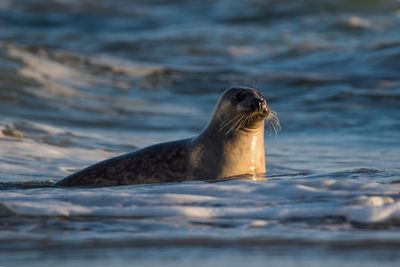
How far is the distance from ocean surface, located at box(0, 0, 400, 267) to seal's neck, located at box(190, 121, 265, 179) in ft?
1.13

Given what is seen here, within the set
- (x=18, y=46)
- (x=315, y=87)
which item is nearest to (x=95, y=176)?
(x=315, y=87)

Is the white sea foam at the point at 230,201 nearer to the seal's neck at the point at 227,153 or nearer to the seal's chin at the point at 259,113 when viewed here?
the seal's neck at the point at 227,153

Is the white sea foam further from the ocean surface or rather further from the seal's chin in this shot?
the seal's chin

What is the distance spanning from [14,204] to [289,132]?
18.6 ft

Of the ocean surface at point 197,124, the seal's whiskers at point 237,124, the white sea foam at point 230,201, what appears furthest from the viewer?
the seal's whiskers at point 237,124

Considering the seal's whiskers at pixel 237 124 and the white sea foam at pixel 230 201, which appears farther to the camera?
the seal's whiskers at pixel 237 124

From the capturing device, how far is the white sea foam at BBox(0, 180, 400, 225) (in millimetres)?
5474

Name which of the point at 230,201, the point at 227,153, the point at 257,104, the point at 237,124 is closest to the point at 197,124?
the point at 237,124

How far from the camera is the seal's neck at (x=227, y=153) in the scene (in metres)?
6.91

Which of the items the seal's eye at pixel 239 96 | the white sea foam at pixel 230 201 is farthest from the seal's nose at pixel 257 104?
the white sea foam at pixel 230 201

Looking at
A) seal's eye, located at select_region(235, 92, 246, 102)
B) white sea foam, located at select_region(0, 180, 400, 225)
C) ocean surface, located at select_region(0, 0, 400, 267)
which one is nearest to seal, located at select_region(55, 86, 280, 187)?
seal's eye, located at select_region(235, 92, 246, 102)

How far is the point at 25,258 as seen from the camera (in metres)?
4.76

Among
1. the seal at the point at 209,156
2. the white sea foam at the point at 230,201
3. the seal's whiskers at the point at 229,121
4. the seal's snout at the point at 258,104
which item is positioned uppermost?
the seal's snout at the point at 258,104

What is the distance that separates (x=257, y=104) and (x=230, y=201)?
1224 millimetres
